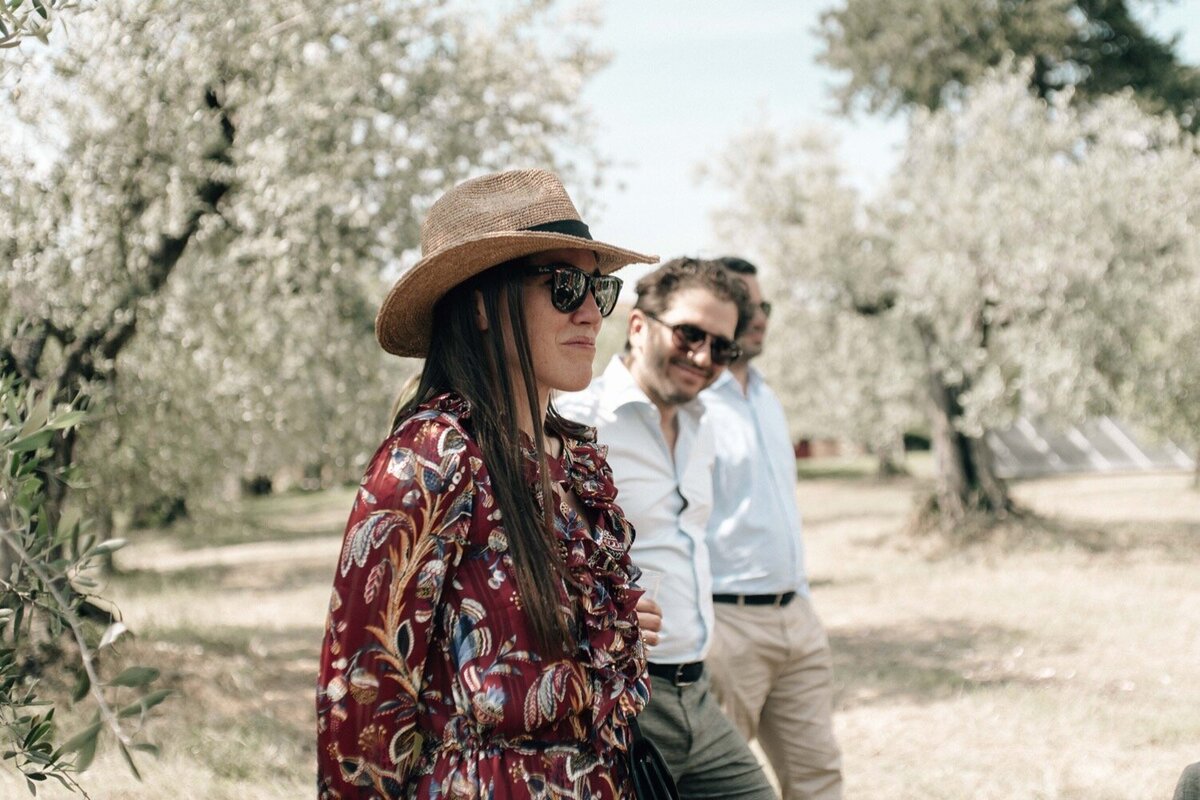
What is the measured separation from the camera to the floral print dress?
186 centimetres

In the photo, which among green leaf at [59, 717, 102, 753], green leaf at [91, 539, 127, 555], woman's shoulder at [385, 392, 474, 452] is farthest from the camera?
woman's shoulder at [385, 392, 474, 452]

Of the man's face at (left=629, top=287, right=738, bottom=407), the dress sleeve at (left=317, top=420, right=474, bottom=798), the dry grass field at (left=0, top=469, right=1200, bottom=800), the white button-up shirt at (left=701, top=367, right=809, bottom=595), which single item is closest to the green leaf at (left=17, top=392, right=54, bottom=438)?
the dress sleeve at (left=317, top=420, right=474, bottom=798)

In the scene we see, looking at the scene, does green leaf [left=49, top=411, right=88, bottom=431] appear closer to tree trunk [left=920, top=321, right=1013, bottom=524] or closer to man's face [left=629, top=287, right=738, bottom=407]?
man's face [left=629, top=287, right=738, bottom=407]

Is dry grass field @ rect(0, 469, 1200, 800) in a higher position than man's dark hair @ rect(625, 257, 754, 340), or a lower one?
lower

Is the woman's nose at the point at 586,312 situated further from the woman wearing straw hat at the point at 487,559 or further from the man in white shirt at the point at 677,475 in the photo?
the man in white shirt at the point at 677,475

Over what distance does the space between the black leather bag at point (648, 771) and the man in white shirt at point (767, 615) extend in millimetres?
1957

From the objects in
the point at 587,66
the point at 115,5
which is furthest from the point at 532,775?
the point at 587,66

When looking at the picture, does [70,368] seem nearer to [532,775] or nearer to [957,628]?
[532,775]

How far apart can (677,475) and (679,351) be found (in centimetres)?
44

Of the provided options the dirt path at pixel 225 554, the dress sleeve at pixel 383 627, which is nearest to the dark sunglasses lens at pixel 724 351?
the dress sleeve at pixel 383 627

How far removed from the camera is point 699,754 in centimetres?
300

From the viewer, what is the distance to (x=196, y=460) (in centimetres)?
1102

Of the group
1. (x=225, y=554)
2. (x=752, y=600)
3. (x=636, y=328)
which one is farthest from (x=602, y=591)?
(x=225, y=554)

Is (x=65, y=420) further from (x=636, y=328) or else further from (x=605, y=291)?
(x=636, y=328)
